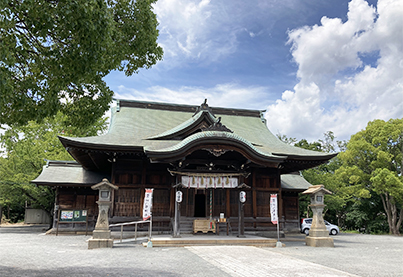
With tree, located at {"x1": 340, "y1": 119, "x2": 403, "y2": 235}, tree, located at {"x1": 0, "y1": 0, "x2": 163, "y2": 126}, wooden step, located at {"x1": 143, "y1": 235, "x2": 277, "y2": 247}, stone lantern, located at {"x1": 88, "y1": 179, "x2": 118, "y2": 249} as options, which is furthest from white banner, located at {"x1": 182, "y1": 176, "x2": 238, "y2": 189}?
tree, located at {"x1": 340, "y1": 119, "x2": 403, "y2": 235}

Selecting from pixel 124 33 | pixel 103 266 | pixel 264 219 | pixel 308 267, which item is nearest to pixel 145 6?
pixel 124 33

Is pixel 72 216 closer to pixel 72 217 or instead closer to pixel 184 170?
pixel 72 217

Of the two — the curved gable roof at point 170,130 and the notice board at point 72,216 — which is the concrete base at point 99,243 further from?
the notice board at point 72,216

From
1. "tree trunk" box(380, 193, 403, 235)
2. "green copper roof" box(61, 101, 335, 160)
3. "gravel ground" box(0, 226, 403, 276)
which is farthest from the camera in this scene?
"tree trunk" box(380, 193, 403, 235)

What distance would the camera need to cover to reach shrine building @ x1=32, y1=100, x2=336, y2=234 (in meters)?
13.2

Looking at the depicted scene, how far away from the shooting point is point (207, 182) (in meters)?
13.5

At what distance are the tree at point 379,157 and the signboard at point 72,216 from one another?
20.2 m

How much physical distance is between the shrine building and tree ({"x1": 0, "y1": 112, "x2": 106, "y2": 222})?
15.4 feet

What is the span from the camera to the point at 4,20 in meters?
4.69

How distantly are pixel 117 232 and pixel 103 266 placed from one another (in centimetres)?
717

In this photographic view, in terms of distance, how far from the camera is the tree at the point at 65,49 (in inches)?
198

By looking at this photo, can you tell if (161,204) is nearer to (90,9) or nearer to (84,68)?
(84,68)

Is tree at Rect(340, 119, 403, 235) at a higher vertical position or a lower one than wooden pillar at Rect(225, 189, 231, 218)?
higher

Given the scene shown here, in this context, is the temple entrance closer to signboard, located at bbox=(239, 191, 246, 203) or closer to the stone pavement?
signboard, located at bbox=(239, 191, 246, 203)
